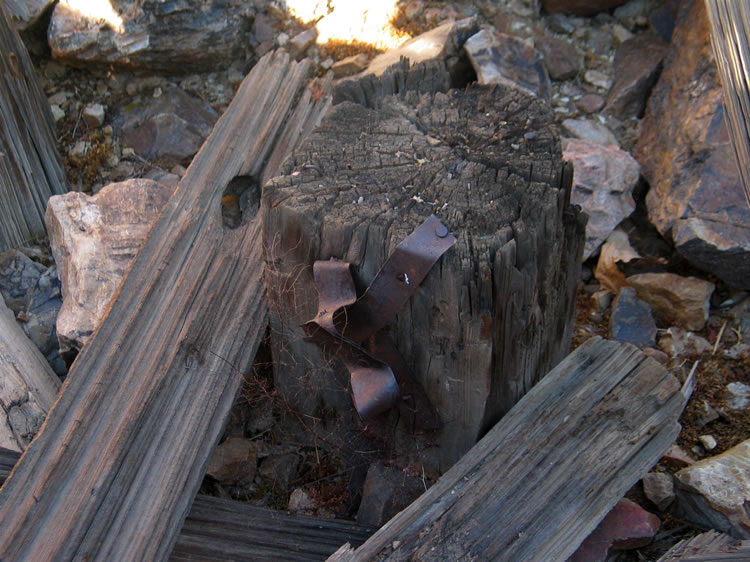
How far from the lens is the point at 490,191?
2012mm

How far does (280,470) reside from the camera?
250 centimetres

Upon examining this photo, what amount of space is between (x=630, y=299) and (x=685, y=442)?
0.75m

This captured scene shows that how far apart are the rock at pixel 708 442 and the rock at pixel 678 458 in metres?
0.10

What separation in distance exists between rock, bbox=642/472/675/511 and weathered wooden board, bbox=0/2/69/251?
9.61ft

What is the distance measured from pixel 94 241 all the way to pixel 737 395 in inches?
107

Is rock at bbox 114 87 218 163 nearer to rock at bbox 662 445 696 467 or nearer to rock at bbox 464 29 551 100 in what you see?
rock at bbox 464 29 551 100

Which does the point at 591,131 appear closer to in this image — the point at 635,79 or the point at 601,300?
the point at 635,79

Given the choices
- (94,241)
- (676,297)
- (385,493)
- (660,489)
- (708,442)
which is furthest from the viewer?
(676,297)

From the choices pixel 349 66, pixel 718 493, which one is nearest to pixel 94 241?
pixel 349 66

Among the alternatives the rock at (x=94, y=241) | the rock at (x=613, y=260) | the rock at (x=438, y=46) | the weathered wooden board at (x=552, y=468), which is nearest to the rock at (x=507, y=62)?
the rock at (x=438, y=46)

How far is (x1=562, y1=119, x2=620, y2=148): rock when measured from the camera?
3877 millimetres

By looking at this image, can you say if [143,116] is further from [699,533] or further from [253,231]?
[699,533]

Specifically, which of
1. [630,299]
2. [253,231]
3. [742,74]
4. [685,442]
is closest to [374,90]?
[253,231]

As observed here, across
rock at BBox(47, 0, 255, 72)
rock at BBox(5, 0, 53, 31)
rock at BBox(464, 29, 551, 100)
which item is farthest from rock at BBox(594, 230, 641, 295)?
rock at BBox(5, 0, 53, 31)
